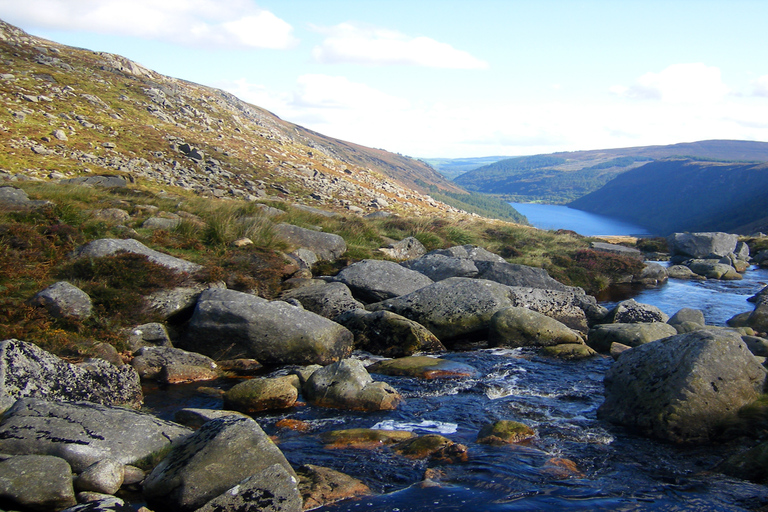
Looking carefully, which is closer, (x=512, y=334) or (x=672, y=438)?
(x=672, y=438)

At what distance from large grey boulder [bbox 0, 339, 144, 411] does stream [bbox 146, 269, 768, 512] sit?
0.61 meters

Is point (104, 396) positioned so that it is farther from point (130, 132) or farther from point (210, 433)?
point (130, 132)

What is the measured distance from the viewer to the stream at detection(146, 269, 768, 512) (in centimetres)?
568

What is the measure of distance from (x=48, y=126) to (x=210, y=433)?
4702 cm

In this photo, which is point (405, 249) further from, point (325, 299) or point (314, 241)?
point (325, 299)

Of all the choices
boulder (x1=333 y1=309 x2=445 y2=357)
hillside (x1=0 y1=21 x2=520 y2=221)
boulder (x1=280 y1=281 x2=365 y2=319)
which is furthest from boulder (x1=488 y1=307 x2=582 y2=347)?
hillside (x1=0 y1=21 x2=520 y2=221)

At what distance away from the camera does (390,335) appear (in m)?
12.4

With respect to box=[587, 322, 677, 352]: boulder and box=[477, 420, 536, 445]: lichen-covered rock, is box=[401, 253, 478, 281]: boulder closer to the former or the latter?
box=[587, 322, 677, 352]: boulder

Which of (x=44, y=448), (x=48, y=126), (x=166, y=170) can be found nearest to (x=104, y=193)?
(x=44, y=448)

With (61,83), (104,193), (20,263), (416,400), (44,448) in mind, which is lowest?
(416,400)

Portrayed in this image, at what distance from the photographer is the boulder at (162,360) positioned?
9.76m

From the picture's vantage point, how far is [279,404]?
873cm

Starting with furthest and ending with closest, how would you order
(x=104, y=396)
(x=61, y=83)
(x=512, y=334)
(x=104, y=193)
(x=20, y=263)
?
(x=61, y=83)
(x=104, y=193)
(x=512, y=334)
(x=20, y=263)
(x=104, y=396)

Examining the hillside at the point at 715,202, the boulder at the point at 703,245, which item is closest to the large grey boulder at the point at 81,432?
the boulder at the point at 703,245
